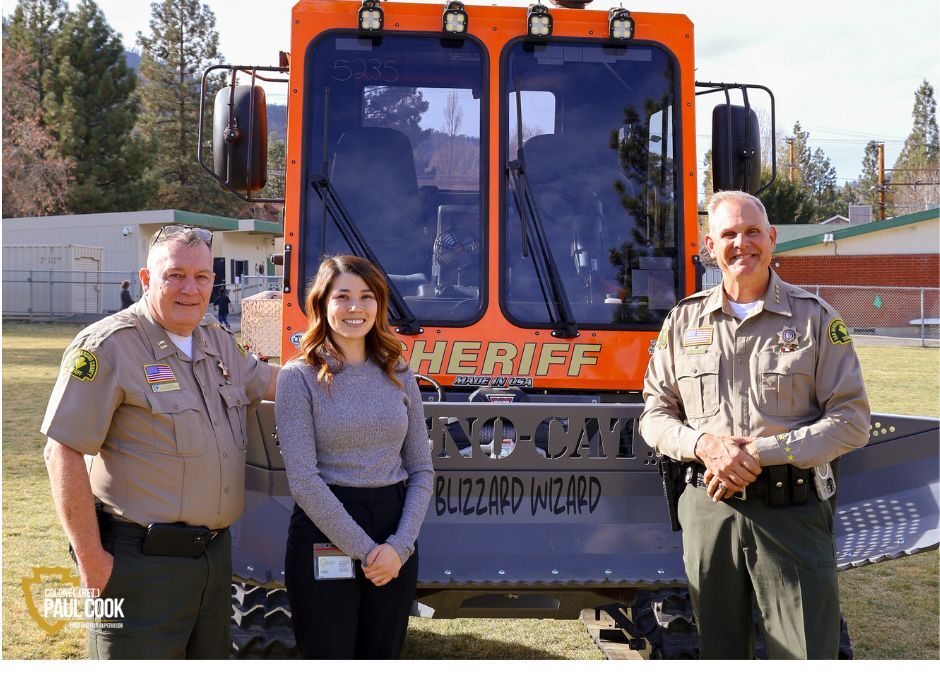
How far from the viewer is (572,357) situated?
436cm

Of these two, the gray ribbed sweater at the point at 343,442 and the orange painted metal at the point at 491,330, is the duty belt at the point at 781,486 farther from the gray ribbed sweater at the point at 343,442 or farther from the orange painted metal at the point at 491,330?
the orange painted metal at the point at 491,330

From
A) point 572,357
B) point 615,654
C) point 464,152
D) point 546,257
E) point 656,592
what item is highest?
point 464,152

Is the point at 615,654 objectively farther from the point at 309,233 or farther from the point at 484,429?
the point at 309,233

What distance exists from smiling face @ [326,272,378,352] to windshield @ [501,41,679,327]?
5.76 feet

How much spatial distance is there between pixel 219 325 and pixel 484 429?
115 centimetres

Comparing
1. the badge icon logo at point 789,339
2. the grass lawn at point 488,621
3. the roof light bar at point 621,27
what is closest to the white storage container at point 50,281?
the grass lawn at point 488,621

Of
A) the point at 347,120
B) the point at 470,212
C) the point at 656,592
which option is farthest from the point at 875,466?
the point at 347,120

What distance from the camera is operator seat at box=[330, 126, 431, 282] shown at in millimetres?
4371

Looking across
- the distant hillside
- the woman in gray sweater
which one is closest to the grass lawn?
the woman in gray sweater

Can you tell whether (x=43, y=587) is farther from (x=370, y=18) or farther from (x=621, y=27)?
(x=621, y=27)

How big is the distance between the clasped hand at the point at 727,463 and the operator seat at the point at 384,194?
191 centimetres

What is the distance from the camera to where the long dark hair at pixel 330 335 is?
106 inches

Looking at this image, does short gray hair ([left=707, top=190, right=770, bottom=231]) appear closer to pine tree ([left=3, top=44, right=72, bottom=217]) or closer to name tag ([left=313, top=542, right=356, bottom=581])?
name tag ([left=313, top=542, right=356, bottom=581])

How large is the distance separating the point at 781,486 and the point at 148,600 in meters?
1.81
